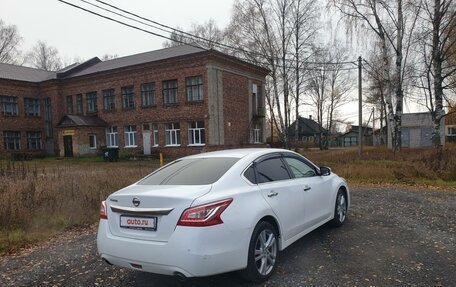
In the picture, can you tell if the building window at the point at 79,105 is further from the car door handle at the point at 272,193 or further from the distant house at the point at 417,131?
the distant house at the point at 417,131

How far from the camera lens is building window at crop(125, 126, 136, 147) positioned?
106 ft

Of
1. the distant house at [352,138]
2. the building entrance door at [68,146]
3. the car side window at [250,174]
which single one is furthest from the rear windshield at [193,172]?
the distant house at [352,138]

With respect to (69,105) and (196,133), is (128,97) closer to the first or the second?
(196,133)

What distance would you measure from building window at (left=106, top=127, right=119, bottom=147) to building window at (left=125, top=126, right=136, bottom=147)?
1312 mm

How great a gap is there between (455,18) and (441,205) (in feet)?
51.5

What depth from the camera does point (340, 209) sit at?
6.29m

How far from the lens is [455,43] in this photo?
20.3 m

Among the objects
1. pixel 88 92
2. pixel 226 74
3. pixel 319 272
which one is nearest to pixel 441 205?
pixel 319 272

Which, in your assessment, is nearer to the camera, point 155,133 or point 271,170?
point 271,170

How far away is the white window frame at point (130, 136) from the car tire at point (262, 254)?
29.3 meters

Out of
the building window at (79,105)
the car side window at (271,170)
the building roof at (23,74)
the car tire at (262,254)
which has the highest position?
the building roof at (23,74)

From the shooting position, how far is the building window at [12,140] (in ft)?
114

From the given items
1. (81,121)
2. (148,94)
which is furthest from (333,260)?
(81,121)

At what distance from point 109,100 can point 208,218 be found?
32636 millimetres
